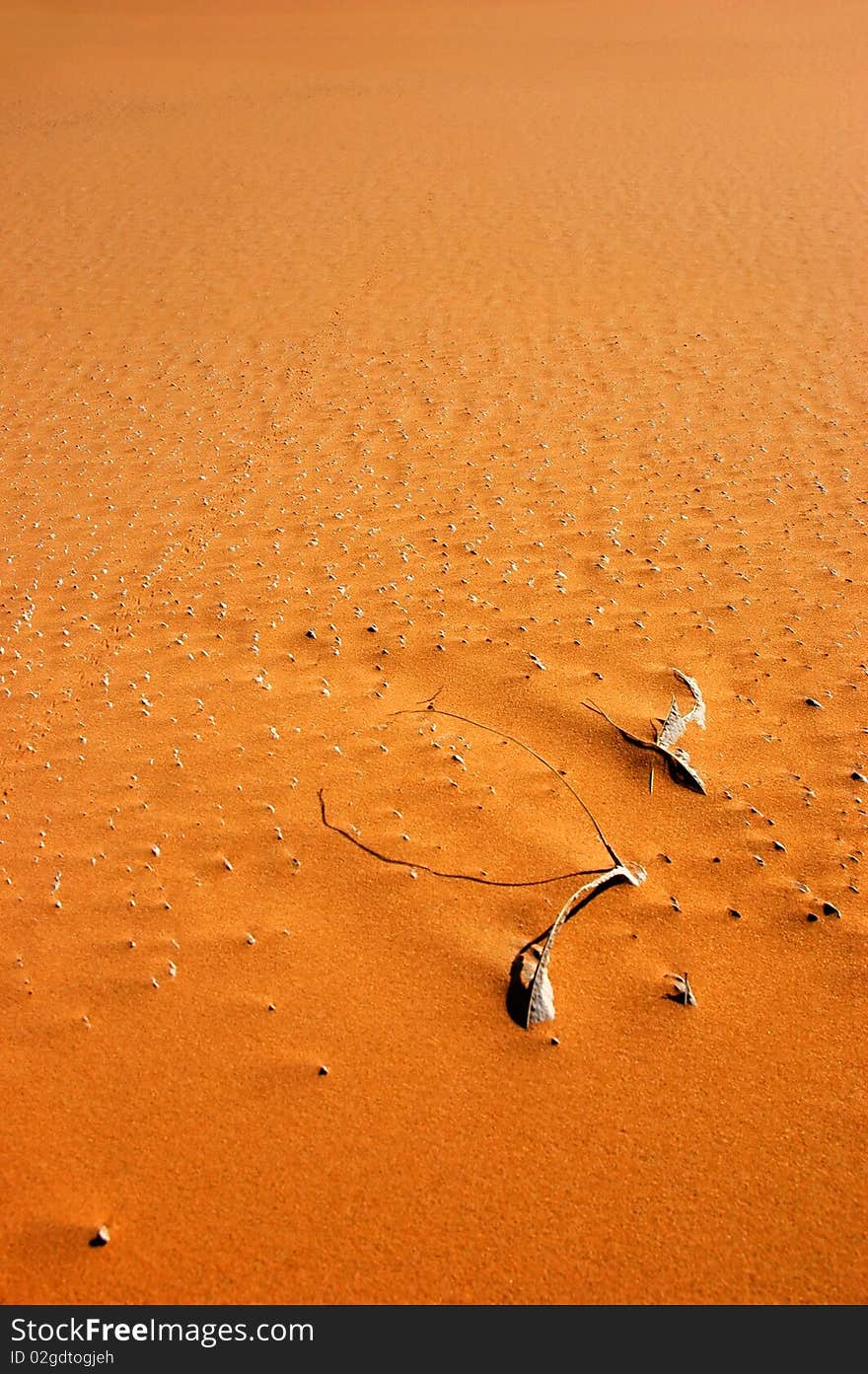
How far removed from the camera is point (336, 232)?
29.5ft

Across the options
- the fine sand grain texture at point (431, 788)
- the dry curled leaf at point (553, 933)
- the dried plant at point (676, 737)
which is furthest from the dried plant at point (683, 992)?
the dried plant at point (676, 737)

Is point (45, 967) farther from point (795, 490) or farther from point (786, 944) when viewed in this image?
point (795, 490)

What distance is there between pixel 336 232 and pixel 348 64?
29.8 ft

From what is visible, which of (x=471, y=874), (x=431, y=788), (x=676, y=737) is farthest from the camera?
(x=676, y=737)

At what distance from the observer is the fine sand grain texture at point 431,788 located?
1913mm

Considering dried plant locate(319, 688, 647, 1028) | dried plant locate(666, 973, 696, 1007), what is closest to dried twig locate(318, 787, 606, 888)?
dried plant locate(319, 688, 647, 1028)

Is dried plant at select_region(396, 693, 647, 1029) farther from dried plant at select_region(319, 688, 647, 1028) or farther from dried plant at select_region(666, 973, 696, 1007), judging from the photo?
dried plant at select_region(666, 973, 696, 1007)

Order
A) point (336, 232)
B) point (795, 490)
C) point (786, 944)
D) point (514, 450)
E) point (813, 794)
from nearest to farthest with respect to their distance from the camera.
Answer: point (786, 944) → point (813, 794) → point (795, 490) → point (514, 450) → point (336, 232)

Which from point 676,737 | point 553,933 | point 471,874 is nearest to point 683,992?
point 553,933

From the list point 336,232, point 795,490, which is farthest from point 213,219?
point 795,490

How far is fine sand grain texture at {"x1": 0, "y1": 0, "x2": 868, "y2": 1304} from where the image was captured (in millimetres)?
1913

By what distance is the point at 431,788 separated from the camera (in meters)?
2.81

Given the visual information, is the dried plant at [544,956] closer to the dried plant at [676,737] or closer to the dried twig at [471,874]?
the dried twig at [471,874]

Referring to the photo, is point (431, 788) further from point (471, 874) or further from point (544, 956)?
point (544, 956)
